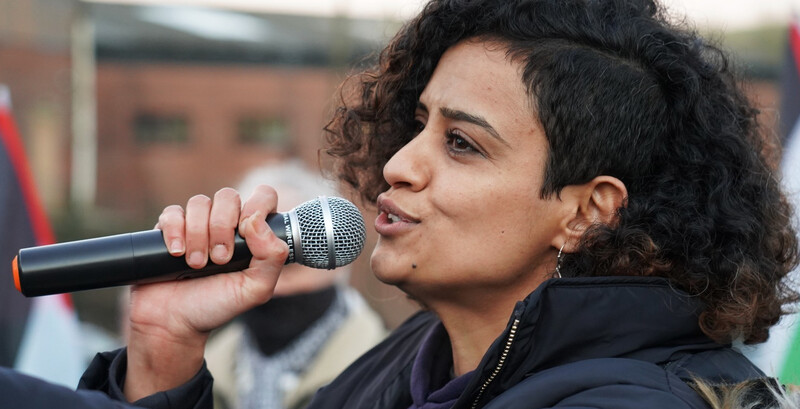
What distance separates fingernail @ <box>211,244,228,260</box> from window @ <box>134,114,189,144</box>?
1322 cm

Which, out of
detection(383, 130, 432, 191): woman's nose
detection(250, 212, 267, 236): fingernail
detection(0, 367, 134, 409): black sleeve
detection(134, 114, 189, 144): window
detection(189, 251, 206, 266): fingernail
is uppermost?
detection(383, 130, 432, 191): woman's nose

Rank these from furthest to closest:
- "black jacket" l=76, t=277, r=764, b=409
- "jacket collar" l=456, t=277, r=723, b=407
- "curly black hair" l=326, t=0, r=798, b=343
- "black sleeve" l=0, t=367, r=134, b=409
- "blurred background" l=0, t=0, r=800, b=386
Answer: "blurred background" l=0, t=0, r=800, b=386, "curly black hair" l=326, t=0, r=798, b=343, "jacket collar" l=456, t=277, r=723, b=407, "black jacket" l=76, t=277, r=764, b=409, "black sleeve" l=0, t=367, r=134, b=409

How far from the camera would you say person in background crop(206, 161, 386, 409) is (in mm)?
4199

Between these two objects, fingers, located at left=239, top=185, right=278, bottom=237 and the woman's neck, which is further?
the woman's neck

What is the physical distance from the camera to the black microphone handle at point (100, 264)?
1.75 metres

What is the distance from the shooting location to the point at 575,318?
1785 millimetres

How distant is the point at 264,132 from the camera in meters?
14.6

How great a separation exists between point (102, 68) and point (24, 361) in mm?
10012

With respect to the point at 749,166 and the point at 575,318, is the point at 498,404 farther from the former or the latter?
the point at 749,166

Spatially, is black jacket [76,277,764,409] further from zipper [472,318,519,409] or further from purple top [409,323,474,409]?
purple top [409,323,474,409]

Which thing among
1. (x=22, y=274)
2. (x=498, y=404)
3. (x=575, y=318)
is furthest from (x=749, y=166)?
(x=22, y=274)

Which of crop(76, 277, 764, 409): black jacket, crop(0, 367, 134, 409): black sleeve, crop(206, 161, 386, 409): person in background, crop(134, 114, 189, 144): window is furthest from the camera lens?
crop(134, 114, 189, 144): window

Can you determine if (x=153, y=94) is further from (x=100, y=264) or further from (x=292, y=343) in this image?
(x=100, y=264)

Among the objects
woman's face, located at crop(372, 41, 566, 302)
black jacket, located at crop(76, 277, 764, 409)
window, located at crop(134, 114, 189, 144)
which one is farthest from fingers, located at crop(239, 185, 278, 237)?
window, located at crop(134, 114, 189, 144)
